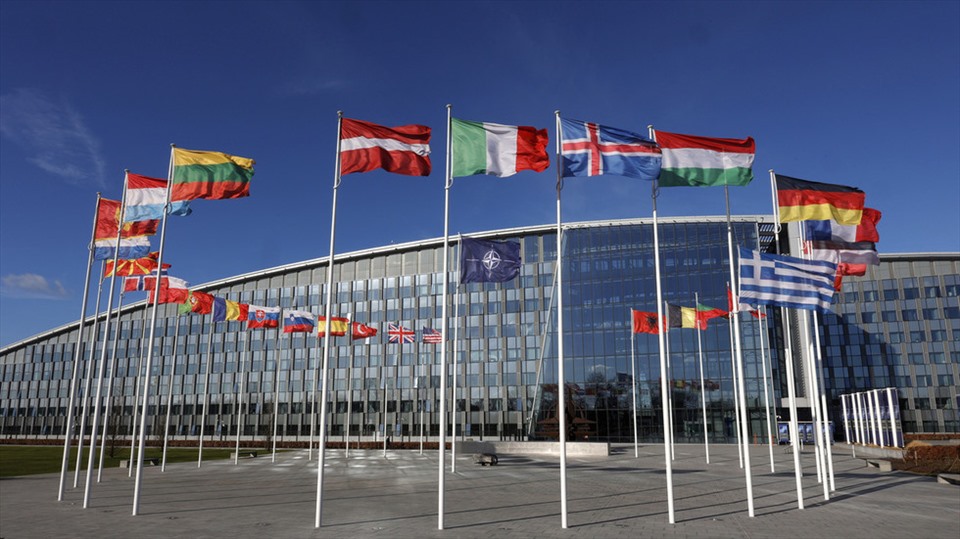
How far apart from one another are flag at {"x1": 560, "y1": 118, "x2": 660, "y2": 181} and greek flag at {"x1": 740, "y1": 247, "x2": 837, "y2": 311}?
5.04 meters

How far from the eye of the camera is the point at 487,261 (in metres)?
22.4

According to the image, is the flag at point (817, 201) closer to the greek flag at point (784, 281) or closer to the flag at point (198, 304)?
the greek flag at point (784, 281)

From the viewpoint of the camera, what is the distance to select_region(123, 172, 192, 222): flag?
23.8 m

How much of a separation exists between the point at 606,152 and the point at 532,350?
69.9m

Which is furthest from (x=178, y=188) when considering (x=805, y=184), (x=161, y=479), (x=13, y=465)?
(x=13, y=465)

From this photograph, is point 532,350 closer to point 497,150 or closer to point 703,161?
point 703,161

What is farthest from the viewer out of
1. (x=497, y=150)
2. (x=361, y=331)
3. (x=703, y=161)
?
(x=361, y=331)

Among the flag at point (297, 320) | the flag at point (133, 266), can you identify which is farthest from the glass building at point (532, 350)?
the flag at point (133, 266)

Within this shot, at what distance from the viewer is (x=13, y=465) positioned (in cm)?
4391

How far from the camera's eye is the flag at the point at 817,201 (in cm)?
2323

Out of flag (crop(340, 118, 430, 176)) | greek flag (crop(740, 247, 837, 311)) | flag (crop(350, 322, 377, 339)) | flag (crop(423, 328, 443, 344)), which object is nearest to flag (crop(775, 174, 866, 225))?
greek flag (crop(740, 247, 837, 311))

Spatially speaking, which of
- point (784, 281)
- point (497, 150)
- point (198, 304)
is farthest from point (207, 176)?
point (784, 281)

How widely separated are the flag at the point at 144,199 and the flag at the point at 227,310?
47.8 ft

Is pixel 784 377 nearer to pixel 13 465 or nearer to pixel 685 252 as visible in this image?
pixel 685 252
